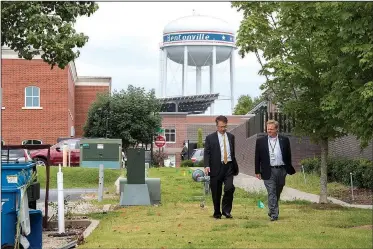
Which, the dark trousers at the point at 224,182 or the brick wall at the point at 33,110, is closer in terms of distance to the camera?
the dark trousers at the point at 224,182

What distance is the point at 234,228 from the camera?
42.7 feet

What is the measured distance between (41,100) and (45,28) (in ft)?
74.2

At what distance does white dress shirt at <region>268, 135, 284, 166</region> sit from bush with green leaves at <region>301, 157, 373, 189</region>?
9.05 m

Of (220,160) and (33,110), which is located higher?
(33,110)

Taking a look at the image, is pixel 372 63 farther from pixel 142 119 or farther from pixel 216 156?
pixel 142 119

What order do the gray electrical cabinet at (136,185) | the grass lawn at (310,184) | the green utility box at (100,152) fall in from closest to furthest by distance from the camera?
1. the gray electrical cabinet at (136,185)
2. the grass lawn at (310,184)
3. the green utility box at (100,152)

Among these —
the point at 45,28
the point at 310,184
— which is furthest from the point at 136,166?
the point at 310,184

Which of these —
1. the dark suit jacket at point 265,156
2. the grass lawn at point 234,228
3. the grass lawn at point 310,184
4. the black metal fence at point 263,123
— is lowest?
the grass lawn at point 234,228

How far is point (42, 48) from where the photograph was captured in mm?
16734

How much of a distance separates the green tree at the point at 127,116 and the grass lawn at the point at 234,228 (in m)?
25.7

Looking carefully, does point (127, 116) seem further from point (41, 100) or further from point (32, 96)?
point (32, 96)

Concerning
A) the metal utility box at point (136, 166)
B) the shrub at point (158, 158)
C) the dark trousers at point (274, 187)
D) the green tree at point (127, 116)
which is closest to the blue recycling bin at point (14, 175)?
the dark trousers at point (274, 187)

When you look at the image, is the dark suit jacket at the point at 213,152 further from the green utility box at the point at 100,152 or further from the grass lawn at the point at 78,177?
the green utility box at the point at 100,152

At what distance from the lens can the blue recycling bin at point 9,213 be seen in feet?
38.3
